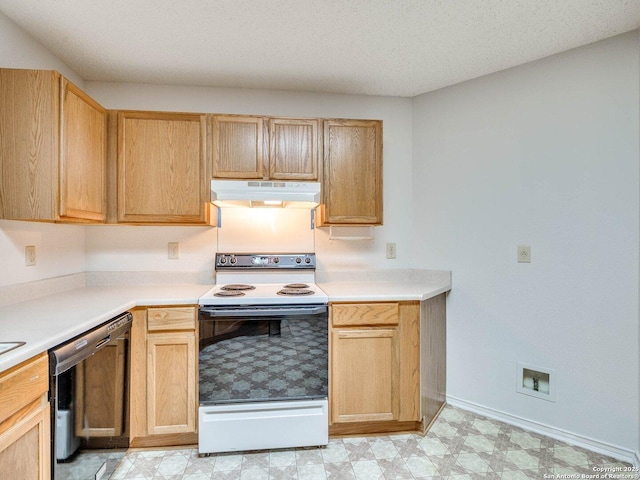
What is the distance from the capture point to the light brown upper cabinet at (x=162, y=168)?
212cm

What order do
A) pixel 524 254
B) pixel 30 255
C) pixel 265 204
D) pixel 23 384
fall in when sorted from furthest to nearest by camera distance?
pixel 265 204
pixel 524 254
pixel 30 255
pixel 23 384

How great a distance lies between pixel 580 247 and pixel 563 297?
1.03ft

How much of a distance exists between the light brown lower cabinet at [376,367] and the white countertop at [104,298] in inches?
4.1

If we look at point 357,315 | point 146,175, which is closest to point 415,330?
point 357,315

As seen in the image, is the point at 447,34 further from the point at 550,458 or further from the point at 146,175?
the point at 550,458

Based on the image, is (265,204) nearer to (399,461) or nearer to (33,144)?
(33,144)

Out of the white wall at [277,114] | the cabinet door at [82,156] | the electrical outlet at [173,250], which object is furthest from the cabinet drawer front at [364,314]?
the cabinet door at [82,156]

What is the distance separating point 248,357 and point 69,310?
0.90 m

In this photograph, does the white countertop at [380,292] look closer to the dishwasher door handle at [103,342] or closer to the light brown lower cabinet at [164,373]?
the light brown lower cabinet at [164,373]

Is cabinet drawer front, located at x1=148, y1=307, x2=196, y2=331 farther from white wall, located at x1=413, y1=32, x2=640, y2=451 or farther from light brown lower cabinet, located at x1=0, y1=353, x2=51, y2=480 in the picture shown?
white wall, located at x1=413, y1=32, x2=640, y2=451

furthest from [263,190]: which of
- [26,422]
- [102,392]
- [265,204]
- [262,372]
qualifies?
[26,422]

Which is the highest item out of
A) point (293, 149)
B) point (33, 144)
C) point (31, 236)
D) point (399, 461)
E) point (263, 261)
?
point (293, 149)

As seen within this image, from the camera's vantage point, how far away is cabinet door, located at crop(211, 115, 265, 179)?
2197 millimetres

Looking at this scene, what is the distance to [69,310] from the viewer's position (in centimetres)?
159
